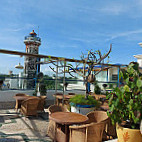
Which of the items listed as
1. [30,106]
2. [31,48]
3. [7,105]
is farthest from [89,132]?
[31,48]

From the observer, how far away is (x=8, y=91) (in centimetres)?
723

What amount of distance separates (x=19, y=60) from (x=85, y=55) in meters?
18.4

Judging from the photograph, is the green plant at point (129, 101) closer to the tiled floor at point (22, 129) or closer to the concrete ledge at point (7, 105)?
the tiled floor at point (22, 129)

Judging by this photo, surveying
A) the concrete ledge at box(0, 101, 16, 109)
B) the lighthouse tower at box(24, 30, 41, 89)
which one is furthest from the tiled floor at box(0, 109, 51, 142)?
the lighthouse tower at box(24, 30, 41, 89)

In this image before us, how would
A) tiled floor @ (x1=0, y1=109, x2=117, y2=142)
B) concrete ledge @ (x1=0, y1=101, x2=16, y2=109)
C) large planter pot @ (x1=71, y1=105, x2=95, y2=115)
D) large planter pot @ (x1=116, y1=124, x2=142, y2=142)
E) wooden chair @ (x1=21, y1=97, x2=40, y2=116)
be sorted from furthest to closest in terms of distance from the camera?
concrete ledge @ (x1=0, y1=101, x2=16, y2=109) < wooden chair @ (x1=21, y1=97, x2=40, y2=116) < large planter pot @ (x1=71, y1=105, x2=95, y2=115) < tiled floor @ (x1=0, y1=109, x2=117, y2=142) < large planter pot @ (x1=116, y1=124, x2=142, y2=142)

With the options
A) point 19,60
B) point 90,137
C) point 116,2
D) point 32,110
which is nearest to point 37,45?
point 19,60

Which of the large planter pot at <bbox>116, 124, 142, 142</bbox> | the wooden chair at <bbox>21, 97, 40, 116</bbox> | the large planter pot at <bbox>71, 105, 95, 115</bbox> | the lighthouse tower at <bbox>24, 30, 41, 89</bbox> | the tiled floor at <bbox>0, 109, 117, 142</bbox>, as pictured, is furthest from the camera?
the lighthouse tower at <bbox>24, 30, 41, 89</bbox>

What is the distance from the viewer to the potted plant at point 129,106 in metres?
2.23

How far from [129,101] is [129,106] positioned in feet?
0.23

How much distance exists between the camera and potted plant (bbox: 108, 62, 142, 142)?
2.23 meters

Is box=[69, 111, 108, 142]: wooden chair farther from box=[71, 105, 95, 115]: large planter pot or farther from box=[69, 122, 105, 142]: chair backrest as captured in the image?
box=[71, 105, 95, 115]: large planter pot

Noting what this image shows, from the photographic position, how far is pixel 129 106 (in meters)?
2.28

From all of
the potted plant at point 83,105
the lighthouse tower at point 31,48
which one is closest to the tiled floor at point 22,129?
the potted plant at point 83,105

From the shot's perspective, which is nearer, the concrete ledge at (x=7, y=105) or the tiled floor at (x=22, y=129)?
the tiled floor at (x=22, y=129)
